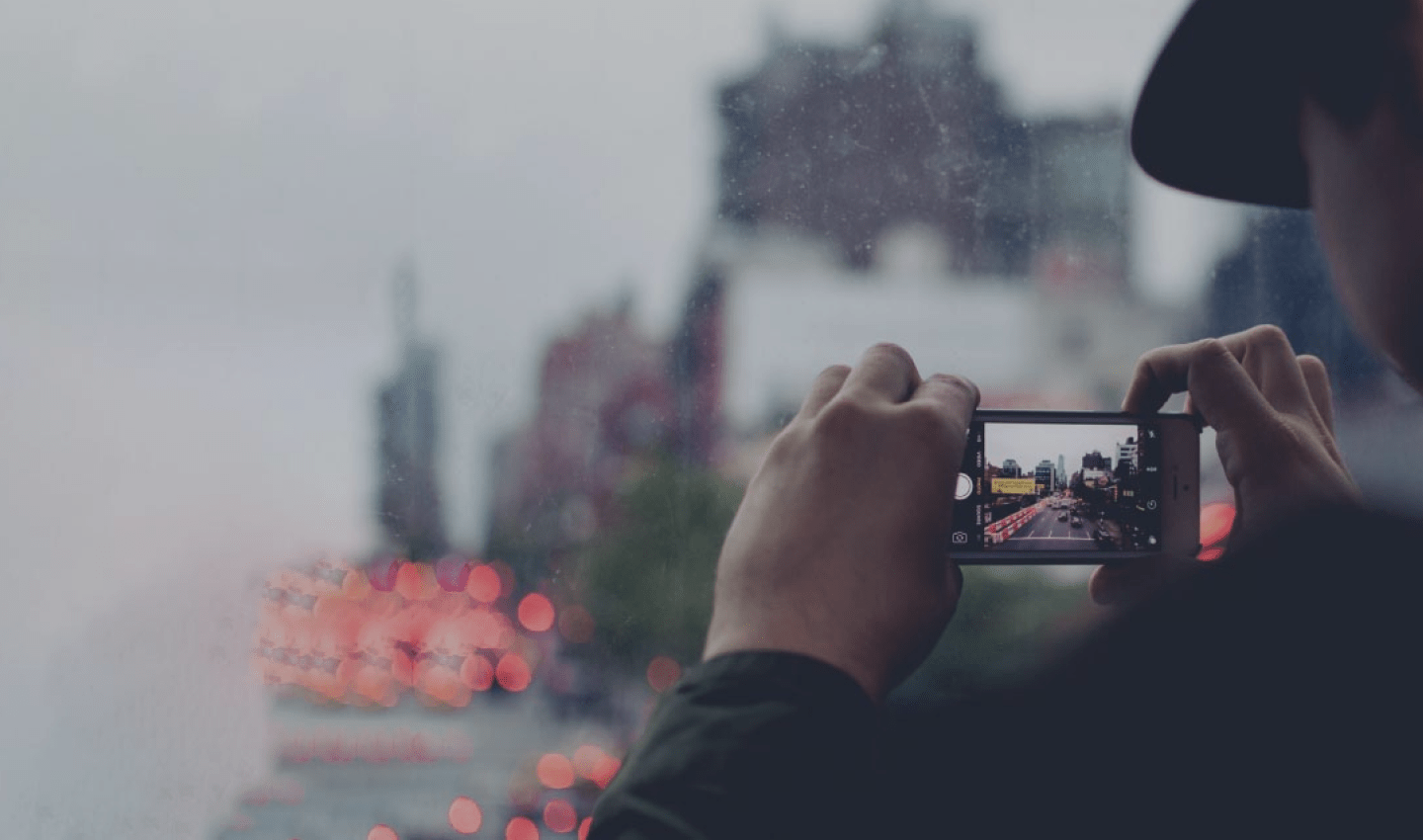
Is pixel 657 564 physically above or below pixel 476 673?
above

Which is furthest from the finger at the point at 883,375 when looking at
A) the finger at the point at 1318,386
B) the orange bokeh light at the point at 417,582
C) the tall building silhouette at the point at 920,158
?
the orange bokeh light at the point at 417,582

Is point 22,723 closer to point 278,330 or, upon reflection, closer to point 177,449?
point 177,449

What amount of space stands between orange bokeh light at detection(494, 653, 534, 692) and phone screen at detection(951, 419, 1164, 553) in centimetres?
58

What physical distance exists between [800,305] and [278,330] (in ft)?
1.91

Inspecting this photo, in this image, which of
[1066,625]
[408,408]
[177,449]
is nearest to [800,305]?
[408,408]

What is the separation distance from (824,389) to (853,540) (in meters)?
0.12

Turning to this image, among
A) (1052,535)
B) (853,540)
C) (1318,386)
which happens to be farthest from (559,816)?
(1318,386)

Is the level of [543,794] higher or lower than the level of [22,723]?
lower

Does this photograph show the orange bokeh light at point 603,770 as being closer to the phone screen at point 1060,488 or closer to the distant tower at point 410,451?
the distant tower at point 410,451

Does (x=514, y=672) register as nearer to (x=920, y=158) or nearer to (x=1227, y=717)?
(x=920, y=158)

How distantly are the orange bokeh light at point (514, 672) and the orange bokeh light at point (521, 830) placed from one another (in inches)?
5.8

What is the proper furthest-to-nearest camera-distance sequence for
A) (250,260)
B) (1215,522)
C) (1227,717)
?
1. (250,260)
2. (1215,522)
3. (1227,717)

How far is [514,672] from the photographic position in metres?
1.21

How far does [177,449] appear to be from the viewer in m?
1.13
